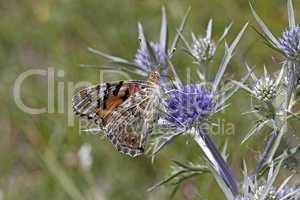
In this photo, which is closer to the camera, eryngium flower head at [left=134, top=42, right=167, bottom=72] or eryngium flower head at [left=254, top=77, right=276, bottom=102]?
eryngium flower head at [left=254, top=77, right=276, bottom=102]

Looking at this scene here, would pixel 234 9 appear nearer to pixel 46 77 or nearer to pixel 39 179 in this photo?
pixel 46 77

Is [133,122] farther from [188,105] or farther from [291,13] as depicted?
[291,13]

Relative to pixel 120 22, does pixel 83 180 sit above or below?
below

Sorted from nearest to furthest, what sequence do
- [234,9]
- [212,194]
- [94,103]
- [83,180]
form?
1. [94,103]
2. [212,194]
3. [83,180]
4. [234,9]

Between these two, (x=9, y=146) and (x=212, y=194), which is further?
(x=9, y=146)

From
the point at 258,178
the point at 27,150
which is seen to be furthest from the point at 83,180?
the point at 258,178

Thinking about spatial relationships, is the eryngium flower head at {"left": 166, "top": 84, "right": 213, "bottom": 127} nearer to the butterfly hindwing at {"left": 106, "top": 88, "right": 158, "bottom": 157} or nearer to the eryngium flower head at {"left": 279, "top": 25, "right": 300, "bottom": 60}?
the butterfly hindwing at {"left": 106, "top": 88, "right": 158, "bottom": 157}

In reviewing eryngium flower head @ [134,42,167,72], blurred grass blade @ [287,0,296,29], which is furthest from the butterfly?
blurred grass blade @ [287,0,296,29]
